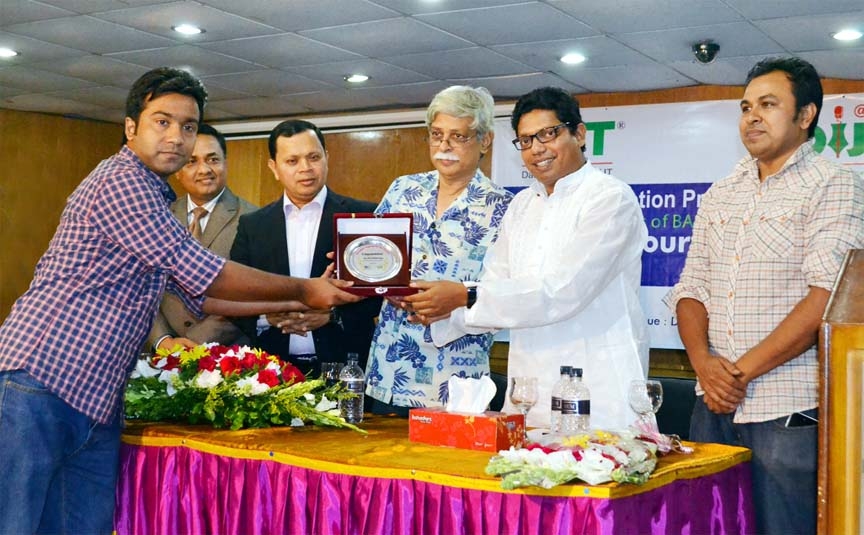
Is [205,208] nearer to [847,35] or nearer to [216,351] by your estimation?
[216,351]

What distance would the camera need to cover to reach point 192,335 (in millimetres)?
4129

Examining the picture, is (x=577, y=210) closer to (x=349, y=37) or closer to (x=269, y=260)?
(x=269, y=260)

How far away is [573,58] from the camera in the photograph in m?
6.72

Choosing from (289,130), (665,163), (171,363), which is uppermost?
(665,163)

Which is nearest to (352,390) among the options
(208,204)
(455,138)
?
(455,138)

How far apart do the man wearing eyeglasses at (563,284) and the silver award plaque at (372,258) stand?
102 mm

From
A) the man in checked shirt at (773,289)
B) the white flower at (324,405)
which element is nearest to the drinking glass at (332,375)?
the white flower at (324,405)

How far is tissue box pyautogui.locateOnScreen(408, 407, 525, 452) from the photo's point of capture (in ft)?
7.94

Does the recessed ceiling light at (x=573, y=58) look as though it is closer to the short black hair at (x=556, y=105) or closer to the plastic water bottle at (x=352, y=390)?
the short black hair at (x=556, y=105)

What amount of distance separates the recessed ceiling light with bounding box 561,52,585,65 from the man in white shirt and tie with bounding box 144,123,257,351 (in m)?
2.99

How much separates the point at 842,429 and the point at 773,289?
4.26ft

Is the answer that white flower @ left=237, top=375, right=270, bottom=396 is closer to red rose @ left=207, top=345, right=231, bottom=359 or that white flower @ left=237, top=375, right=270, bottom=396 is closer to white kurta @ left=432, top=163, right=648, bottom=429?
red rose @ left=207, top=345, right=231, bottom=359

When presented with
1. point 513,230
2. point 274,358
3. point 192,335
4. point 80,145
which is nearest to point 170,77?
point 274,358

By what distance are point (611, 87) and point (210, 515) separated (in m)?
5.68
